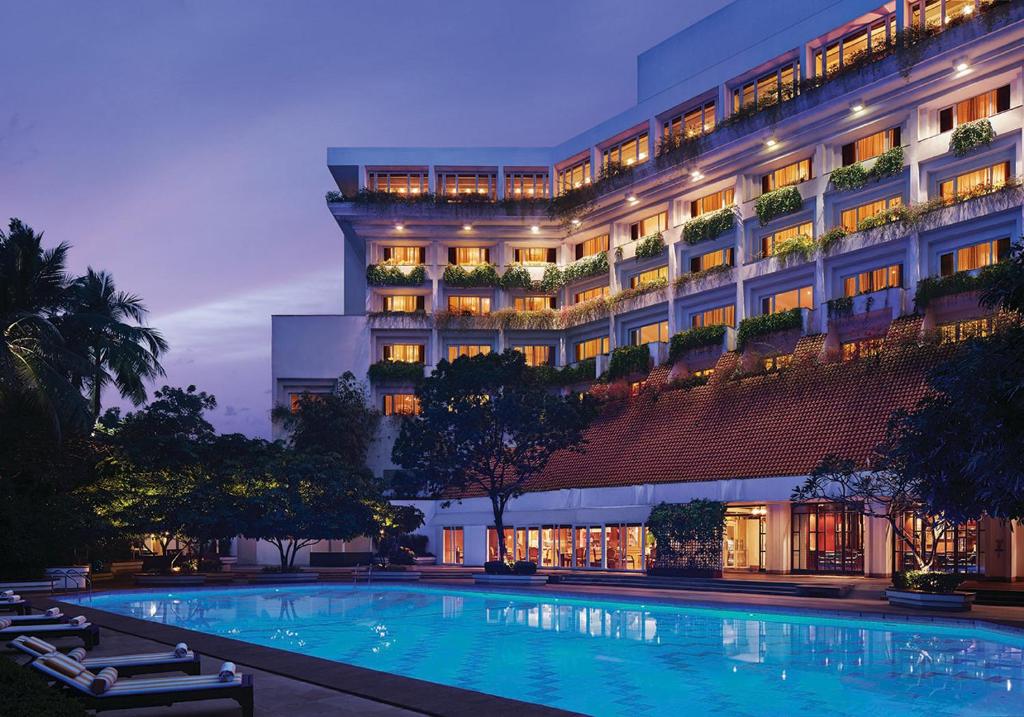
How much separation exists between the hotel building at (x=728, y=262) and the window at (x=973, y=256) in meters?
0.07

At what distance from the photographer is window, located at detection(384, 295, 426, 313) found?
5372 centimetres

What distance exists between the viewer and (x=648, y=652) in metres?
16.5

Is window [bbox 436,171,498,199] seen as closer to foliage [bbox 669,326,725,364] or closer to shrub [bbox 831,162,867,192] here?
foliage [bbox 669,326,725,364]

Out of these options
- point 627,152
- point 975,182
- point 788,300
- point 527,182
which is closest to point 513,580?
point 788,300

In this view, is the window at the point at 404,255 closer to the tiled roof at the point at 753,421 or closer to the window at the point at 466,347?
the window at the point at 466,347

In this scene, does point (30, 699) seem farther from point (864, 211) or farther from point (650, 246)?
point (650, 246)

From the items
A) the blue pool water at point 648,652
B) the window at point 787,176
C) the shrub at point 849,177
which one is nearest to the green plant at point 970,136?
the shrub at point 849,177

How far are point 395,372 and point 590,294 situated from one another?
10999mm

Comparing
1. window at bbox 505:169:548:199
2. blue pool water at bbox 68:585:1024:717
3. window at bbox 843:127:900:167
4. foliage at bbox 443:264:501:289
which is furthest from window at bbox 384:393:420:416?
blue pool water at bbox 68:585:1024:717

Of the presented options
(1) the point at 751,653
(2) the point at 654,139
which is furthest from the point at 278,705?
(2) the point at 654,139

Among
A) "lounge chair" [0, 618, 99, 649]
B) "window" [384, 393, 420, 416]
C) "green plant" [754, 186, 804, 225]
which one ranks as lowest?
"lounge chair" [0, 618, 99, 649]

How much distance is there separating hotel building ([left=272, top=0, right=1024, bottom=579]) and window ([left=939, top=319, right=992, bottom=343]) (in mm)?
191

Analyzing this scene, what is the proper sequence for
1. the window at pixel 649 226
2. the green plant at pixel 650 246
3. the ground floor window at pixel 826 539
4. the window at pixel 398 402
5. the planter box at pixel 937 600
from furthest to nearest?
1. the window at pixel 398 402
2. the window at pixel 649 226
3. the green plant at pixel 650 246
4. the ground floor window at pixel 826 539
5. the planter box at pixel 937 600

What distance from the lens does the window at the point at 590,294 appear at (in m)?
50.3
